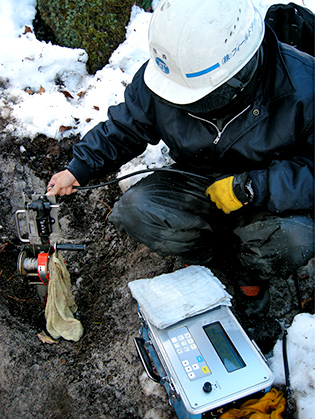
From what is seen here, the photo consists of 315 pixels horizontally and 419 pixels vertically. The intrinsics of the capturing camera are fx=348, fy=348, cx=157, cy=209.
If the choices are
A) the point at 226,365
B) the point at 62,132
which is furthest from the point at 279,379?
the point at 62,132

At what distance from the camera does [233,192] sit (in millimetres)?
1981

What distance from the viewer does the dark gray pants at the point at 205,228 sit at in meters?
1.95

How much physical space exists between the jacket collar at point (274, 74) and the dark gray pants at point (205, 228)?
0.66 m

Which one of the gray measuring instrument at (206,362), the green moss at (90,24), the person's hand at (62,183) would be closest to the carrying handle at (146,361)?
the gray measuring instrument at (206,362)

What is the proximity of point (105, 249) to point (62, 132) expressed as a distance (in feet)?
3.69

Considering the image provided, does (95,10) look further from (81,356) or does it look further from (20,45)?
(81,356)

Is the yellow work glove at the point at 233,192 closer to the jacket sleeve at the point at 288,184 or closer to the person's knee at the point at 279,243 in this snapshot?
the jacket sleeve at the point at 288,184

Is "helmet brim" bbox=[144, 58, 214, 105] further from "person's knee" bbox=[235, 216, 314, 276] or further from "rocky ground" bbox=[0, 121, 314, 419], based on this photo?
"rocky ground" bbox=[0, 121, 314, 419]

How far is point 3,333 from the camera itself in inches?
91.4

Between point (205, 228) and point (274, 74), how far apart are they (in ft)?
3.22

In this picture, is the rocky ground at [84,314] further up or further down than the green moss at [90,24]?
further down

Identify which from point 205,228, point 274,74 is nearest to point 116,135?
point 205,228

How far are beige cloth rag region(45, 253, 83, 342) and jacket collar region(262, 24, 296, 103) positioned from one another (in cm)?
154

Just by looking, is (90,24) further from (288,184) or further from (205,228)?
(288,184)
